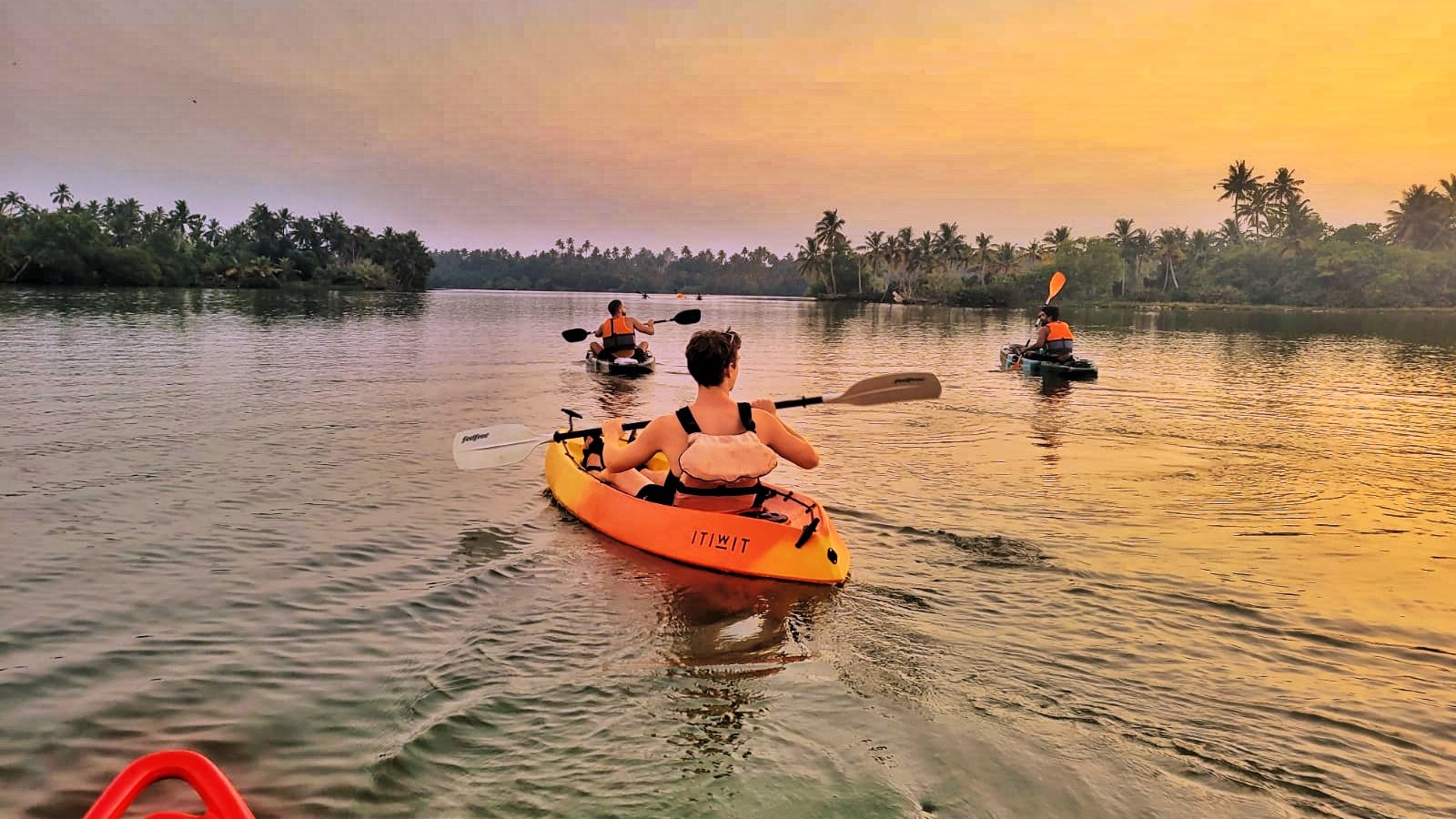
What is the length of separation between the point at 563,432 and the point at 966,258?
10990cm

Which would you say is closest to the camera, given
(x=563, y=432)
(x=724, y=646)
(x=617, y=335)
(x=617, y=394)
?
(x=724, y=646)

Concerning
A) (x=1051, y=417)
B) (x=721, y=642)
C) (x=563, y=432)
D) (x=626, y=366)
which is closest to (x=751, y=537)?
(x=721, y=642)

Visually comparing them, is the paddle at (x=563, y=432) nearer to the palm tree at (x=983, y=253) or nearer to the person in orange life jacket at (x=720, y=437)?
the person in orange life jacket at (x=720, y=437)

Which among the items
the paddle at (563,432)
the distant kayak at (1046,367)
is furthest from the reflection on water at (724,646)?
the distant kayak at (1046,367)

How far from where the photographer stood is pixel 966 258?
11038cm

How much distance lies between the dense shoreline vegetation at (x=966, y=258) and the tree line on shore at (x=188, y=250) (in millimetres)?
165

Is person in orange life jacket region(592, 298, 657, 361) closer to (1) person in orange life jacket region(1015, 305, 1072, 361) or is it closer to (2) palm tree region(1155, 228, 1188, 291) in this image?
(1) person in orange life jacket region(1015, 305, 1072, 361)

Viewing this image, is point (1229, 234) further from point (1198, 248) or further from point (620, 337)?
point (620, 337)

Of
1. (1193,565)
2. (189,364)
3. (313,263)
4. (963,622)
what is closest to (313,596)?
(963,622)

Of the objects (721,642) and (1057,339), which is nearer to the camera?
(721,642)

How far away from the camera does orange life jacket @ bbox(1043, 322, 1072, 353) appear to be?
2050 centimetres

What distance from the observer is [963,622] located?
5262mm

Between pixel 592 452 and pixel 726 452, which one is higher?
pixel 726 452

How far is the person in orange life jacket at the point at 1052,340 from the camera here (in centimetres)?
2048
